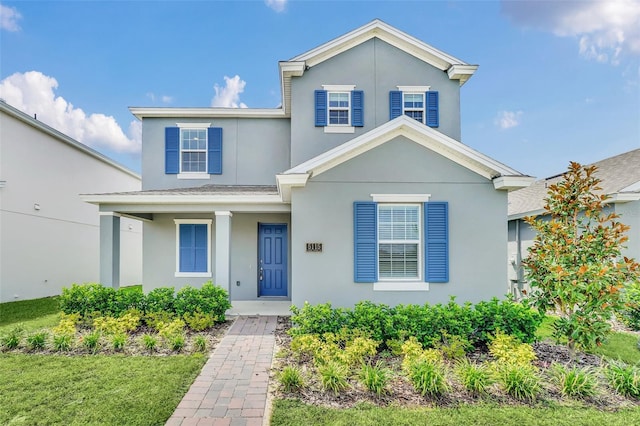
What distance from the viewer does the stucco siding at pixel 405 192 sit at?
768cm

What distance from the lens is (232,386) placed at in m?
5.12

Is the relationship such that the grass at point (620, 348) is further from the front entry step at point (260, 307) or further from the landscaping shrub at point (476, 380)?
the front entry step at point (260, 307)

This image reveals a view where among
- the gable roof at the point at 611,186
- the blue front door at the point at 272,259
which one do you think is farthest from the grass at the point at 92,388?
the gable roof at the point at 611,186

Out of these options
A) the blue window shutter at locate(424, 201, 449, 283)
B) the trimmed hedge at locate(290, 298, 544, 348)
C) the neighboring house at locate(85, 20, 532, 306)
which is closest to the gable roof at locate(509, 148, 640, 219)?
the neighboring house at locate(85, 20, 532, 306)

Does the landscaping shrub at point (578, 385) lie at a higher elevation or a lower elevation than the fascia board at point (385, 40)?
lower

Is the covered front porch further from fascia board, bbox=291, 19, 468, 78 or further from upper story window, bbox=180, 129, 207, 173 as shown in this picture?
fascia board, bbox=291, 19, 468, 78

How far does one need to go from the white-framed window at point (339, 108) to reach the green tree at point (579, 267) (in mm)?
6103

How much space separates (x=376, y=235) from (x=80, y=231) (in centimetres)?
1476

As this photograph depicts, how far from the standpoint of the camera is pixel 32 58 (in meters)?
15.3

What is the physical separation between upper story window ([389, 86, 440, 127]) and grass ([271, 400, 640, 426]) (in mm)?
8144

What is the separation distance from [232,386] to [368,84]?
29.6ft

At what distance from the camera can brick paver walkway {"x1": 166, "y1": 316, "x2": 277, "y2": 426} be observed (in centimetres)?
428

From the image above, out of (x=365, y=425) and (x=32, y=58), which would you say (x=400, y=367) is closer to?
(x=365, y=425)

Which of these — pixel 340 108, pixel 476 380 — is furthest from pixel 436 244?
pixel 340 108
